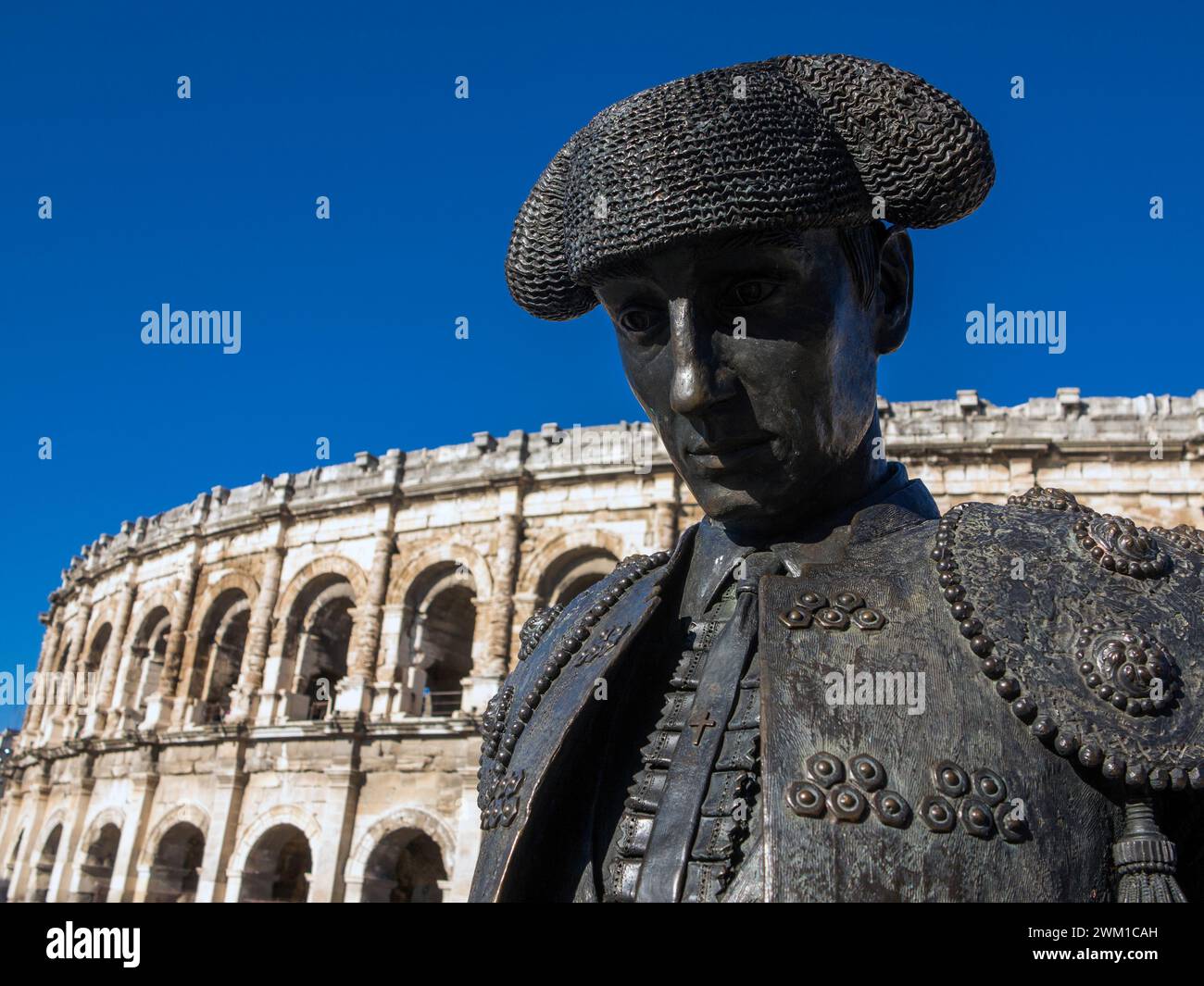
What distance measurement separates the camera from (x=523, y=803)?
174 centimetres

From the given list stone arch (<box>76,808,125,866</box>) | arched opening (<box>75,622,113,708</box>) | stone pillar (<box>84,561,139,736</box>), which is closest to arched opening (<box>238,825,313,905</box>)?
stone arch (<box>76,808,125,866</box>)

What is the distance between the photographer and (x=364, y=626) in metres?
19.5

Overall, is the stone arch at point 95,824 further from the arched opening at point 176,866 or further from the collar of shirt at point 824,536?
the collar of shirt at point 824,536

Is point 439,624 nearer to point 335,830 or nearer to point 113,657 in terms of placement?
point 335,830

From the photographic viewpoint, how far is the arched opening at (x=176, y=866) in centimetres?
2036

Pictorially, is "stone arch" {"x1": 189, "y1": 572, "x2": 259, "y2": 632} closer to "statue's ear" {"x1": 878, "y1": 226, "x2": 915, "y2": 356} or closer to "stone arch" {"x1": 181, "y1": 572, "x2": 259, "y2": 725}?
"stone arch" {"x1": 181, "y1": 572, "x2": 259, "y2": 725}

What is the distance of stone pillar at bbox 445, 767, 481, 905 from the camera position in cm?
1647

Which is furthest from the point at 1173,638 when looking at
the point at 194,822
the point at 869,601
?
the point at 194,822

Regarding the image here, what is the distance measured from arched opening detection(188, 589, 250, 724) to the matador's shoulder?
71.6ft

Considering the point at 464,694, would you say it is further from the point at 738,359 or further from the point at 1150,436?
the point at 738,359

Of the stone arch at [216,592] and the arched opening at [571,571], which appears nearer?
the arched opening at [571,571]

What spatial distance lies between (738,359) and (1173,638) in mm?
789

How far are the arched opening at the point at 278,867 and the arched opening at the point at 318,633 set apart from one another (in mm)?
2319

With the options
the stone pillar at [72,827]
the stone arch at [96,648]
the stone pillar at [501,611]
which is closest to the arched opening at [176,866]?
the stone pillar at [72,827]
